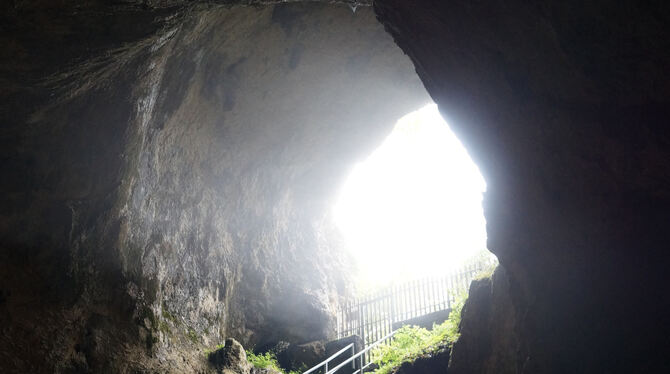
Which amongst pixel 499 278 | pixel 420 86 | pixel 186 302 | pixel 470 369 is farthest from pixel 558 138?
pixel 420 86

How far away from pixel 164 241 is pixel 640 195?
8.24 meters

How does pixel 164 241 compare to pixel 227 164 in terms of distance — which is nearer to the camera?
pixel 164 241

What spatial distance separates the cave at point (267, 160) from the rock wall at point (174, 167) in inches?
1.5

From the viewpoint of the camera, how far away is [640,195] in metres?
4.24

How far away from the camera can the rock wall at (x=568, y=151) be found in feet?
12.9

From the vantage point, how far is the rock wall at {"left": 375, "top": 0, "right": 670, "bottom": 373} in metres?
3.94

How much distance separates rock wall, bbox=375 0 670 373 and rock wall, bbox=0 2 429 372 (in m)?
3.51

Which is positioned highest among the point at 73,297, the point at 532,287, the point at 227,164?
the point at 227,164

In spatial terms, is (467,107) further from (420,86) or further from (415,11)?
(420,86)

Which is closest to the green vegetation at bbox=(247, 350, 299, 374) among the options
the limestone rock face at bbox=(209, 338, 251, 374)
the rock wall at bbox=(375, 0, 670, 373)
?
the limestone rock face at bbox=(209, 338, 251, 374)

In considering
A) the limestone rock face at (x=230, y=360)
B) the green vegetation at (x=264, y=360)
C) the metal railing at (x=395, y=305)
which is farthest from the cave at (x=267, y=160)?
the metal railing at (x=395, y=305)

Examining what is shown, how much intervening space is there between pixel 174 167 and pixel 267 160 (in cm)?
378

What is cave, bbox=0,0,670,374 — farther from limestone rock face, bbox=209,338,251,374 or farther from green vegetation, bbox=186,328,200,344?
limestone rock face, bbox=209,338,251,374

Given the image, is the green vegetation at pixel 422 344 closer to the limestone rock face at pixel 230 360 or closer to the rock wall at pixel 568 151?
the limestone rock face at pixel 230 360
